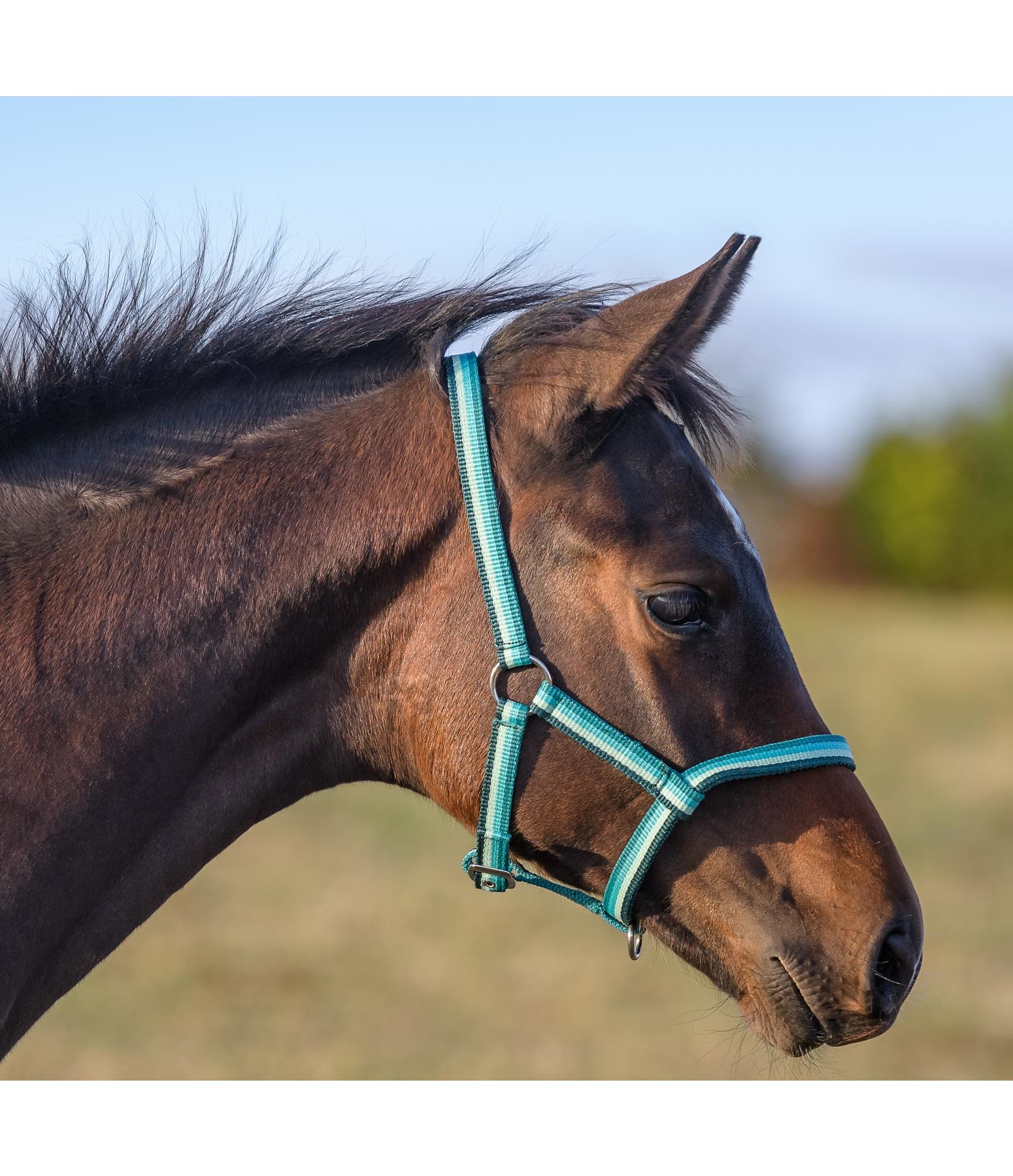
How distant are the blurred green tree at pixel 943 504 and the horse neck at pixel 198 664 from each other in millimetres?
41678

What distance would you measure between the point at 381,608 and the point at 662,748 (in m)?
0.68

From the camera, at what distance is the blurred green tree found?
41375 mm

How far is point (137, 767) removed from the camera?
7.45ft

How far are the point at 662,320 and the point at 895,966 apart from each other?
146 cm

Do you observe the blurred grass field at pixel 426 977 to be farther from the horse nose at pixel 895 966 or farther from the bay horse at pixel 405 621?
the bay horse at pixel 405 621

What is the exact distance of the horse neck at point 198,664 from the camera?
7.30ft

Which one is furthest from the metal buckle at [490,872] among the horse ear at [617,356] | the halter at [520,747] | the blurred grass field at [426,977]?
the blurred grass field at [426,977]

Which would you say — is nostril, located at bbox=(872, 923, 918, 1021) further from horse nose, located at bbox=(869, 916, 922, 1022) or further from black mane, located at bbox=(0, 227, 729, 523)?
black mane, located at bbox=(0, 227, 729, 523)

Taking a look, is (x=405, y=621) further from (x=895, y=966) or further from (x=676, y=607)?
(x=895, y=966)

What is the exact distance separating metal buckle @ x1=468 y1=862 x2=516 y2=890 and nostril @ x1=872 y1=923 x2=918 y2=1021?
796 mm

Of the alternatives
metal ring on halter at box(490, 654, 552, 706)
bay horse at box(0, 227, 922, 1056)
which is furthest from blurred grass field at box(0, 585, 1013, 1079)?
metal ring on halter at box(490, 654, 552, 706)

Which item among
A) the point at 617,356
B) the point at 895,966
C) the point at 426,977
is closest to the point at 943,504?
the point at 426,977

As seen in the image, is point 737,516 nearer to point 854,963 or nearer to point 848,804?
point 848,804

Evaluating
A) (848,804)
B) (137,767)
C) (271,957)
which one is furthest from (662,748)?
(271,957)
